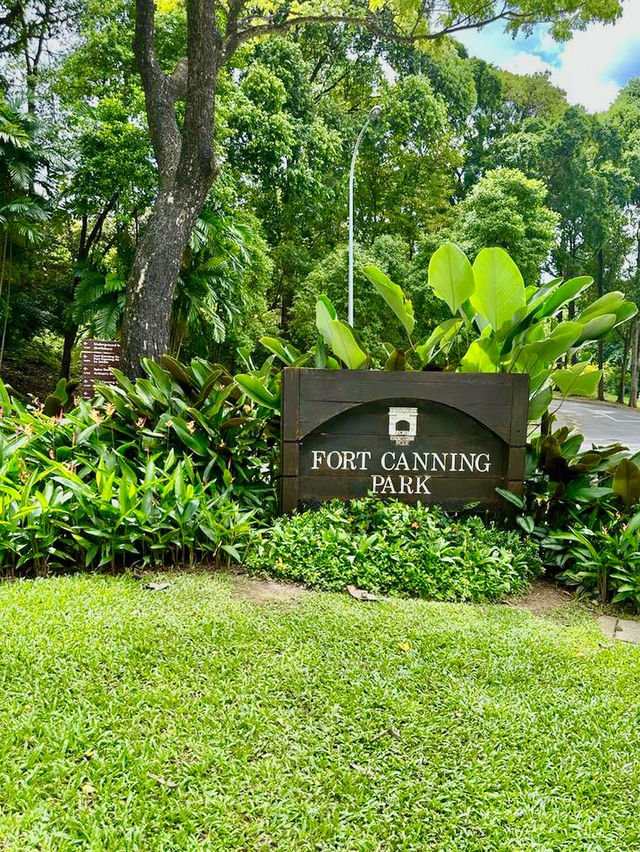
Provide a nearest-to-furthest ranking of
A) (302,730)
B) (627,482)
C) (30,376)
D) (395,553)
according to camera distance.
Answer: (302,730)
(395,553)
(627,482)
(30,376)

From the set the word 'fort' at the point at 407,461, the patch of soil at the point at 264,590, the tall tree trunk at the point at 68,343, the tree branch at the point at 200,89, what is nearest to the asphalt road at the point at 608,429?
the word 'fort' at the point at 407,461

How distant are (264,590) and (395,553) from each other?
72 cm

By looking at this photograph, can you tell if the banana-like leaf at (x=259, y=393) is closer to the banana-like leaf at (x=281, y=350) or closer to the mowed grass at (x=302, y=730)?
the banana-like leaf at (x=281, y=350)

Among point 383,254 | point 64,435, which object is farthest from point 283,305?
point 64,435

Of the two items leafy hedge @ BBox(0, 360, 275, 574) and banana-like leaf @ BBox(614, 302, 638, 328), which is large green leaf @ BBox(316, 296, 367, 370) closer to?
leafy hedge @ BBox(0, 360, 275, 574)

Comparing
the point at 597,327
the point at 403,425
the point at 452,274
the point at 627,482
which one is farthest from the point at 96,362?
the point at 627,482

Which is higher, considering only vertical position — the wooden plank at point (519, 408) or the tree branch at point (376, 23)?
the tree branch at point (376, 23)

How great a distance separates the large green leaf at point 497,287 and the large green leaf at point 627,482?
3.74 feet

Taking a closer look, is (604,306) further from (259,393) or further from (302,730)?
(302,730)

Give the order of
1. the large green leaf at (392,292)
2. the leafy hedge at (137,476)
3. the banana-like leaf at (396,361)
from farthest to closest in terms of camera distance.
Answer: the large green leaf at (392,292), the banana-like leaf at (396,361), the leafy hedge at (137,476)

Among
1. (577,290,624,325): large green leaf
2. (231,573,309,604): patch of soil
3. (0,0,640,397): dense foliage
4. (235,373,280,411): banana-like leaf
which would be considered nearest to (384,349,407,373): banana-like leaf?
(235,373,280,411): banana-like leaf

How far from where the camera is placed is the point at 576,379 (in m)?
3.79

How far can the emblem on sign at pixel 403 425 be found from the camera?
3428mm

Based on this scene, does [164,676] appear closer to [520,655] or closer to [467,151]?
[520,655]
